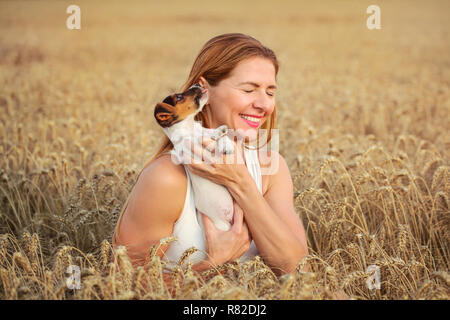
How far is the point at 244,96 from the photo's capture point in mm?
2795

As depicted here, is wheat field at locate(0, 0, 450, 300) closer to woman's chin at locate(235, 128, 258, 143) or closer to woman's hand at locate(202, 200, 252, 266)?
woman's hand at locate(202, 200, 252, 266)

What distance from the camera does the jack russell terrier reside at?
2.51 metres

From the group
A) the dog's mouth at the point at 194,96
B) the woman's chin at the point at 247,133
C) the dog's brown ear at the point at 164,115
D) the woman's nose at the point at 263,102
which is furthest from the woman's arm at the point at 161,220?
the woman's nose at the point at 263,102

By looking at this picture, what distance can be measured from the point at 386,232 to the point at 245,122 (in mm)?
1887

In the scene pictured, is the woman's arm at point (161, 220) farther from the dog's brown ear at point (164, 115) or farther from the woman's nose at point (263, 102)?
the woman's nose at point (263, 102)

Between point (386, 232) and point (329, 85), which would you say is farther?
point (329, 85)

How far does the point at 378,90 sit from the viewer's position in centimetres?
977

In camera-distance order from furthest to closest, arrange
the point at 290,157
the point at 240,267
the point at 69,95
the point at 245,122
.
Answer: the point at 69,95
the point at 290,157
the point at 245,122
the point at 240,267

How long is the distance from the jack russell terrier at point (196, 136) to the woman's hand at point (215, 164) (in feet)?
0.10

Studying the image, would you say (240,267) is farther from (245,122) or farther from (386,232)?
(386,232)

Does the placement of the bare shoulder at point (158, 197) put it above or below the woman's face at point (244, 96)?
below

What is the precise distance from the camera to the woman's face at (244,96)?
9.15ft
